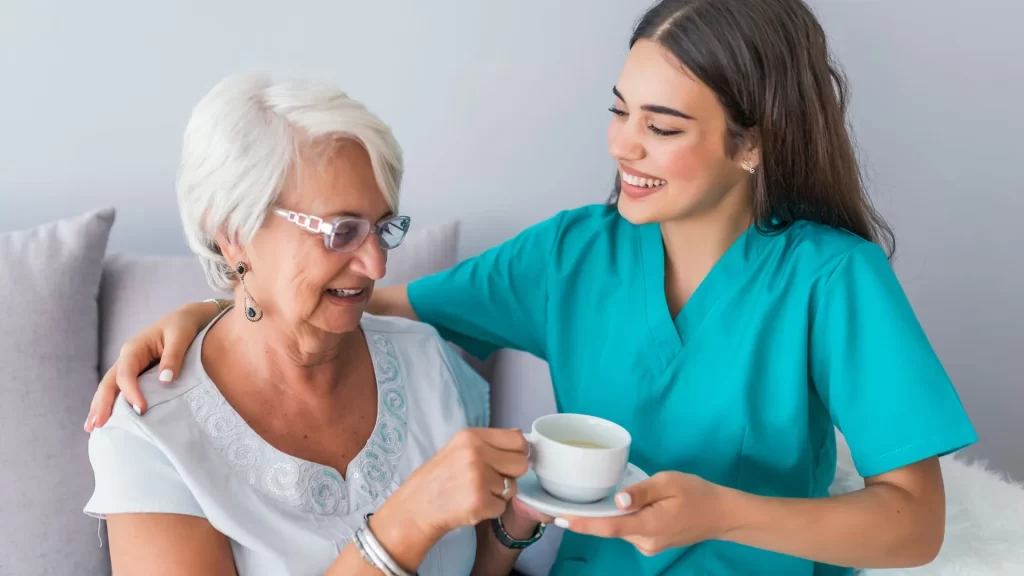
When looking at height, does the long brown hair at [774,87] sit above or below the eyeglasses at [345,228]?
above

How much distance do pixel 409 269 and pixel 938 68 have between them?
1.29m

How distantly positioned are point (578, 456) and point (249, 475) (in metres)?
0.49

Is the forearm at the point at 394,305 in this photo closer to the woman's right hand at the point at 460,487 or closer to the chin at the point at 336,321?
the chin at the point at 336,321

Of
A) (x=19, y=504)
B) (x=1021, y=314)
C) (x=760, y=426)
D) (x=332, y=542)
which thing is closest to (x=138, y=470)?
(x=332, y=542)

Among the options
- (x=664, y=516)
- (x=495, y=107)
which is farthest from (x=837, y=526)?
(x=495, y=107)

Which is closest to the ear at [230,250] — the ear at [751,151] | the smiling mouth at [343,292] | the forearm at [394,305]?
the smiling mouth at [343,292]

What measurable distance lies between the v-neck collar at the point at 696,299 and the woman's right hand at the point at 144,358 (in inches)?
27.9

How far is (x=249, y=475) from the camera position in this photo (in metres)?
1.17

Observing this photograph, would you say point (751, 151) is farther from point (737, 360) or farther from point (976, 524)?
point (976, 524)

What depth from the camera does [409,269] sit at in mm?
1714

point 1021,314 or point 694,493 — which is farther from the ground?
point 694,493

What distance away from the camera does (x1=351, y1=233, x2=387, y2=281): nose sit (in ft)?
3.88

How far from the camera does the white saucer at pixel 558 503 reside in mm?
978

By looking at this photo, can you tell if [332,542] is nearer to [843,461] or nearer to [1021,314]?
[843,461]
